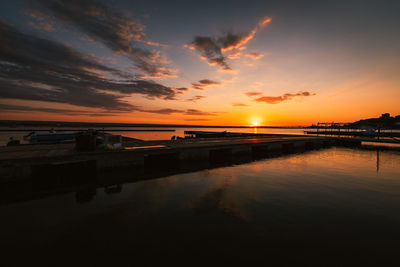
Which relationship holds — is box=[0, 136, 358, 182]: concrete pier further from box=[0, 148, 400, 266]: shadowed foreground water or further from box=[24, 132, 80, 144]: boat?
box=[24, 132, 80, 144]: boat

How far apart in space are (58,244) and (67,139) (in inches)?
1210

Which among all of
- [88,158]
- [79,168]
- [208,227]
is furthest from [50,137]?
[208,227]

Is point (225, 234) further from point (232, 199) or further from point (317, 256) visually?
point (232, 199)

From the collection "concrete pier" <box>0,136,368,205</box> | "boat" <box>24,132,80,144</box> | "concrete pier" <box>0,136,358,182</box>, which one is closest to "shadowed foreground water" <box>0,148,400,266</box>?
"concrete pier" <box>0,136,368,205</box>

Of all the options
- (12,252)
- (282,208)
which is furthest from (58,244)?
(282,208)

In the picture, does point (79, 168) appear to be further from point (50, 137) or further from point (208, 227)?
point (50, 137)

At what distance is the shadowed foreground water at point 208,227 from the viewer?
514 centimetres

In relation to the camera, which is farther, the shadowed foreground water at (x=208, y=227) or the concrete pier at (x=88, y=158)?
the concrete pier at (x=88, y=158)

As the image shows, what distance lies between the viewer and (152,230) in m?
6.51

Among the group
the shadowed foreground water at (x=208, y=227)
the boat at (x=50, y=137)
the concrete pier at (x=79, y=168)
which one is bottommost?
the shadowed foreground water at (x=208, y=227)

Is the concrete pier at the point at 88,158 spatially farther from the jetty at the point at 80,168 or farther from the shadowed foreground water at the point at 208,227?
the shadowed foreground water at the point at 208,227

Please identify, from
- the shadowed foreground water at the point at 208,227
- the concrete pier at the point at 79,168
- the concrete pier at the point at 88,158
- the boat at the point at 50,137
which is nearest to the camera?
the shadowed foreground water at the point at 208,227

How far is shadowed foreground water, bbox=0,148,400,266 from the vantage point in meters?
5.14

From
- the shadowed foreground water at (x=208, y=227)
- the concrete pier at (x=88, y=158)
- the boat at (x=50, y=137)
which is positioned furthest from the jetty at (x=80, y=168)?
the boat at (x=50, y=137)
